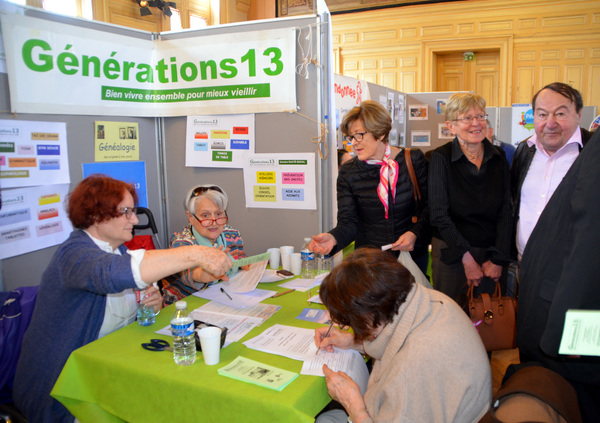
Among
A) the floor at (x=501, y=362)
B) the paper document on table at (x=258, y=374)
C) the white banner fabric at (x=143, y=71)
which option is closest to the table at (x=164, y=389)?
the paper document on table at (x=258, y=374)

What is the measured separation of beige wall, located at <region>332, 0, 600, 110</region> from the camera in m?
8.30

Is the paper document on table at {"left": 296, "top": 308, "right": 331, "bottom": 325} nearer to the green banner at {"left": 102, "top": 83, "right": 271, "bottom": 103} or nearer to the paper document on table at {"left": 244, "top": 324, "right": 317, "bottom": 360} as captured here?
the paper document on table at {"left": 244, "top": 324, "right": 317, "bottom": 360}

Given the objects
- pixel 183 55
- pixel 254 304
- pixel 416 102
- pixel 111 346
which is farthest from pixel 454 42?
pixel 111 346

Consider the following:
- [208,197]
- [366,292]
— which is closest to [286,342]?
[366,292]

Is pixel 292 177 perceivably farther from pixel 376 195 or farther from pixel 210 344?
pixel 210 344

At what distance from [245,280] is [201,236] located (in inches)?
15.3

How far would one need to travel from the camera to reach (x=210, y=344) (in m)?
1.46

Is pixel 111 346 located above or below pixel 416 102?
below

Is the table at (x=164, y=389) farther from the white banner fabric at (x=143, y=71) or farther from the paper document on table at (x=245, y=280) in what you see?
the white banner fabric at (x=143, y=71)

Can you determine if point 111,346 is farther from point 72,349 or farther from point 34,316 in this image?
point 34,316

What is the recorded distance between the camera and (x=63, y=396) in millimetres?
1581

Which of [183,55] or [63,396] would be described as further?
[183,55]

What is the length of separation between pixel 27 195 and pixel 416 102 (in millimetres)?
5109

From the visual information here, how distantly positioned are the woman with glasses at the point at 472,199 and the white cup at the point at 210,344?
53.1 inches
